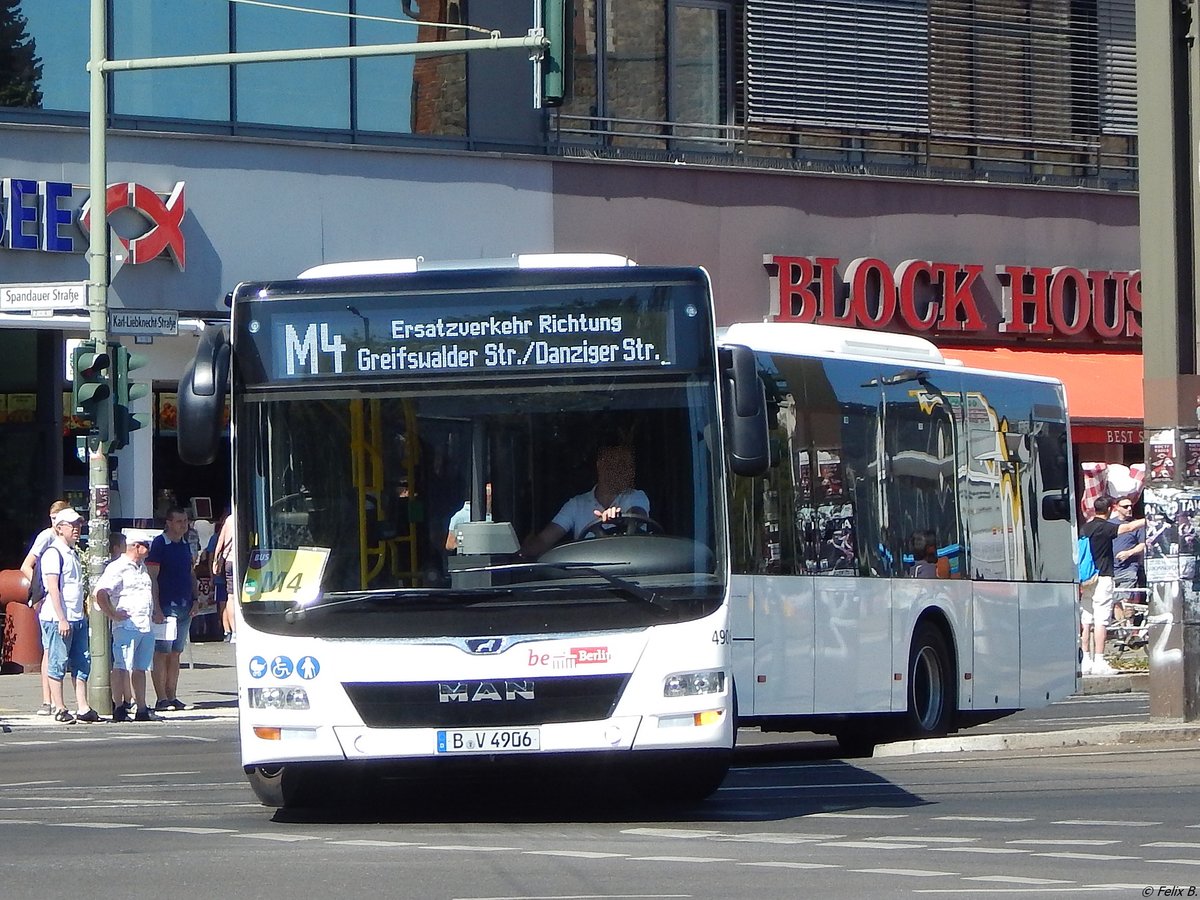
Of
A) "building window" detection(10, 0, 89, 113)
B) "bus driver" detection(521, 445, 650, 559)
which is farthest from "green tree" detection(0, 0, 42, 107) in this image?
"bus driver" detection(521, 445, 650, 559)

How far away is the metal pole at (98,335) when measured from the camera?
19.0m

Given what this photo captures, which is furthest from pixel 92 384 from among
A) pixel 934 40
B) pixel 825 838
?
pixel 934 40

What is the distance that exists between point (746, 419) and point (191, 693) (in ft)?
39.5

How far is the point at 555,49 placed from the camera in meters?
16.6

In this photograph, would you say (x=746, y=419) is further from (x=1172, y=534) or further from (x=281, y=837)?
(x=1172, y=534)

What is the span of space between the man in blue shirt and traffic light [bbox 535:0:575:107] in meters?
5.09

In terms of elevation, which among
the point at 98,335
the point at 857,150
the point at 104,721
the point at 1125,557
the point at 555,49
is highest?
the point at 857,150

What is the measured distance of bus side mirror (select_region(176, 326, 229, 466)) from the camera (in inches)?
408

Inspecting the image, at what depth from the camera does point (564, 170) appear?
96.8 ft

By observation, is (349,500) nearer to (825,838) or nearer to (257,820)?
(257,820)

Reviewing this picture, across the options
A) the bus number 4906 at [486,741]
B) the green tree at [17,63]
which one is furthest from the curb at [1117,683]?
the green tree at [17,63]

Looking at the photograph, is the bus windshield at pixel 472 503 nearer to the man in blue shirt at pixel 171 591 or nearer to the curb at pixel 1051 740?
the curb at pixel 1051 740

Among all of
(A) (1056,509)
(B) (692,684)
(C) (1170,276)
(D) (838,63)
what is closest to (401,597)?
(B) (692,684)

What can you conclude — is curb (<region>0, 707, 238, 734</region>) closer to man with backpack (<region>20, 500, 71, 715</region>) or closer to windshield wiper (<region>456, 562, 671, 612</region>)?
man with backpack (<region>20, 500, 71, 715</region>)
